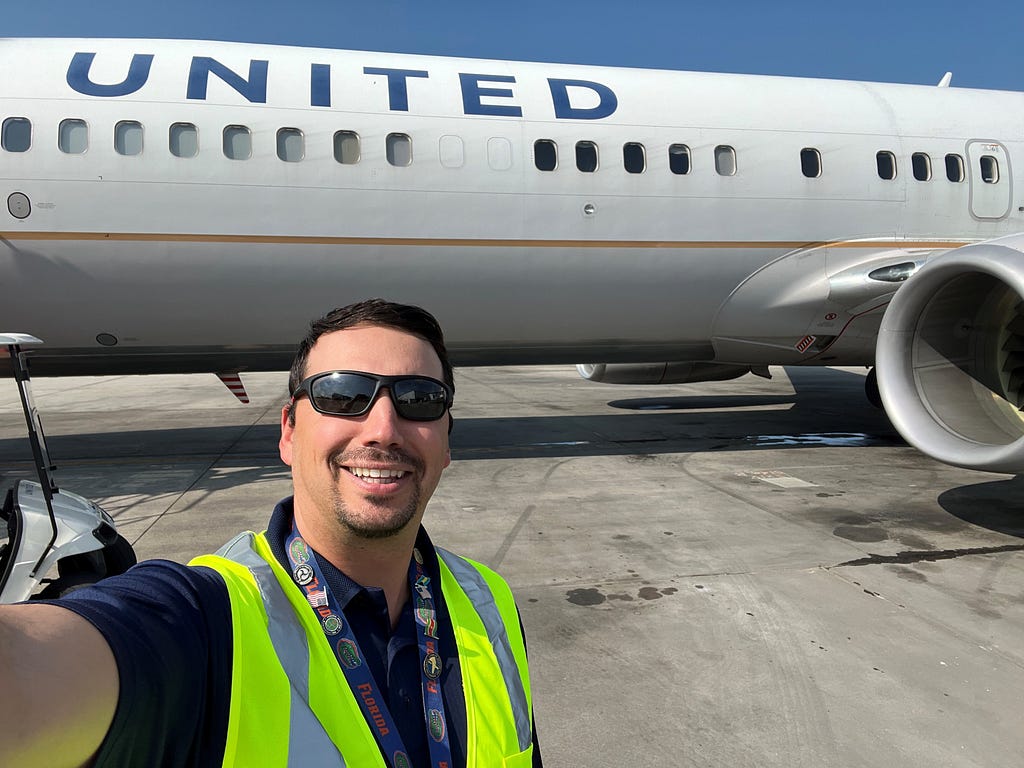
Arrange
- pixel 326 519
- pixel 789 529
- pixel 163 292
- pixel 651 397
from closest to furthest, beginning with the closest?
pixel 326 519, pixel 789 529, pixel 163 292, pixel 651 397

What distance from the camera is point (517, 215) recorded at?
7.30m

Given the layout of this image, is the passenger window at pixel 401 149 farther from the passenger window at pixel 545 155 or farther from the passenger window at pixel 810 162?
the passenger window at pixel 810 162

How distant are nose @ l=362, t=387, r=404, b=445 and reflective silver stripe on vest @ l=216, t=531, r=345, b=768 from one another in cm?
28

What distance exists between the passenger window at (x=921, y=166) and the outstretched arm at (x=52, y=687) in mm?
9236

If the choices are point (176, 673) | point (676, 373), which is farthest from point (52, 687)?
point (676, 373)

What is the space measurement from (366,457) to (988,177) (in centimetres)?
951

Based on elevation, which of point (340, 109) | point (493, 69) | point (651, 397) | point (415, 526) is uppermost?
point (493, 69)

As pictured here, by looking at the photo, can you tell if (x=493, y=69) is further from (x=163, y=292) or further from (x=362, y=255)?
(x=163, y=292)

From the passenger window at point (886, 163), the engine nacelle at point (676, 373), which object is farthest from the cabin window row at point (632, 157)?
the engine nacelle at point (676, 373)

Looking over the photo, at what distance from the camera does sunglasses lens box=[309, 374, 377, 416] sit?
1.34 meters

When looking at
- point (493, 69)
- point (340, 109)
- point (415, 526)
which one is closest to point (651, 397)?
point (493, 69)

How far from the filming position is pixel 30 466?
8.42 metres

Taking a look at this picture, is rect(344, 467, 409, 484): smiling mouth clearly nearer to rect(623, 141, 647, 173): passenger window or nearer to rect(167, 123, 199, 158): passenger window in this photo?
rect(167, 123, 199, 158): passenger window

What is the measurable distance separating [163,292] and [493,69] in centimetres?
401
